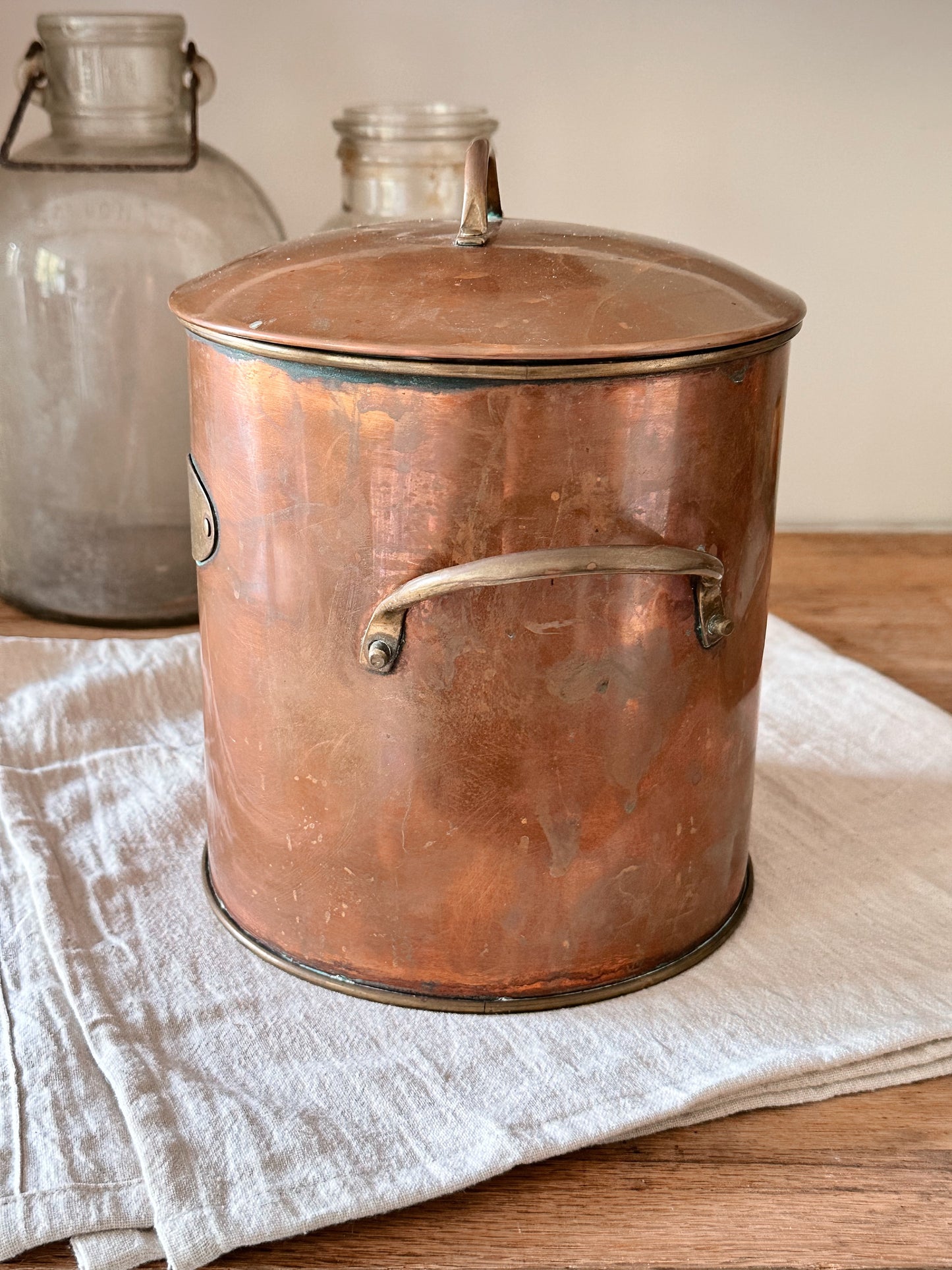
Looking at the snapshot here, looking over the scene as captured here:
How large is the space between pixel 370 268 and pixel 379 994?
0.36 m

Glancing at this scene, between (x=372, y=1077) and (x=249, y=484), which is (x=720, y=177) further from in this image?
(x=372, y=1077)

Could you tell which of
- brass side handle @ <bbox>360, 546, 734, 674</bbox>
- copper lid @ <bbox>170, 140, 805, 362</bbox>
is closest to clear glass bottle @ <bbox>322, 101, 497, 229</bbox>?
copper lid @ <bbox>170, 140, 805, 362</bbox>

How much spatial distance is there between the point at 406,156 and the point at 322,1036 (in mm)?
732

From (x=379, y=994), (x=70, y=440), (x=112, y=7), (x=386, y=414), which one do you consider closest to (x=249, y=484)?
(x=386, y=414)

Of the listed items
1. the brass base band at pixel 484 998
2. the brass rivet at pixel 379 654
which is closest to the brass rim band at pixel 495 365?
the brass rivet at pixel 379 654

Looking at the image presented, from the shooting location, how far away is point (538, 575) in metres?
0.59

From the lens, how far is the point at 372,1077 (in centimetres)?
65

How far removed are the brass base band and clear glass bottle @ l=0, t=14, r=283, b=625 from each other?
0.50 meters

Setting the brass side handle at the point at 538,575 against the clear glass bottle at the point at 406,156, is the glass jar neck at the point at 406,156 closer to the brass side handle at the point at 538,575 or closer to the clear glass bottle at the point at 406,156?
the clear glass bottle at the point at 406,156

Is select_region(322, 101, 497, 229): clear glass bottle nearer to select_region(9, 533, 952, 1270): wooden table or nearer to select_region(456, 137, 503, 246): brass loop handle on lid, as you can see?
select_region(456, 137, 503, 246): brass loop handle on lid

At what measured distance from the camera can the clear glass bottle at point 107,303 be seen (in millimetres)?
1077

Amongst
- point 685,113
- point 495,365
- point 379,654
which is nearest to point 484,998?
point 379,654

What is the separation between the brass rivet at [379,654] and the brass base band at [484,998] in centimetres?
18

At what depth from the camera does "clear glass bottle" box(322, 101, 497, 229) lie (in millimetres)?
1102
